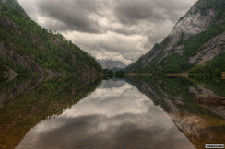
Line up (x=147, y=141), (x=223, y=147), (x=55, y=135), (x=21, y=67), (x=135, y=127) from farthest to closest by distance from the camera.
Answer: (x=21, y=67) < (x=135, y=127) < (x=55, y=135) < (x=147, y=141) < (x=223, y=147)

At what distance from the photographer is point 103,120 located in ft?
65.9

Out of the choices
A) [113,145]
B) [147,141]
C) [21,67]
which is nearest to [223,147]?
[147,141]

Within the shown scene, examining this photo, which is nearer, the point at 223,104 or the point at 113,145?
the point at 113,145

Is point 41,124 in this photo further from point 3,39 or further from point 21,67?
point 3,39

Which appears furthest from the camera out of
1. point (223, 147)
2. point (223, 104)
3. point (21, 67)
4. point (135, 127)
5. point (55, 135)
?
point (21, 67)

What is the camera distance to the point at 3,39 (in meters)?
189

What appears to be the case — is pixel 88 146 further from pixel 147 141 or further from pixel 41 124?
pixel 41 124

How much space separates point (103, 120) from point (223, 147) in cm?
1116

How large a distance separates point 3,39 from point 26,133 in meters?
204

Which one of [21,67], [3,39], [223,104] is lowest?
[223,104]

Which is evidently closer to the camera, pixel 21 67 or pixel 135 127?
pixel 135 127

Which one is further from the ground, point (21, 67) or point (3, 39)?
point (3, 39)

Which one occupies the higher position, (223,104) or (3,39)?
(3,39)

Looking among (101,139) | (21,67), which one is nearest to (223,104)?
(101,139)
